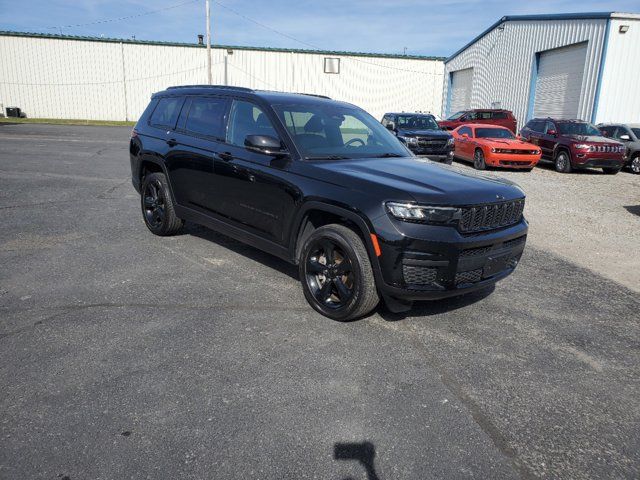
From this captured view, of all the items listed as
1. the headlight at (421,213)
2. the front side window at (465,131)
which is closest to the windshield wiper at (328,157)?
the headlight at (421,213)

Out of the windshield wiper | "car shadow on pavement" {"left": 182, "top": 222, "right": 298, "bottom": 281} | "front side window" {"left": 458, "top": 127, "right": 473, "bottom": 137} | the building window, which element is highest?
the building window

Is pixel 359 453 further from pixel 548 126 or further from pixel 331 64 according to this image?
pixel 331 64

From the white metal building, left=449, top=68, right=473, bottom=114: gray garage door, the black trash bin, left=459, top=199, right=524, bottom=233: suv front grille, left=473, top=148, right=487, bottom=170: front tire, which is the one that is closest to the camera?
left=459, top=199, right=524, bottom=233: suv front grille

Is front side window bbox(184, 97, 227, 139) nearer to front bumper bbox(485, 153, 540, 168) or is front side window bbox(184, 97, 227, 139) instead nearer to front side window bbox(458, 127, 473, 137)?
front bumper bbox(485, 153, 540, 168)

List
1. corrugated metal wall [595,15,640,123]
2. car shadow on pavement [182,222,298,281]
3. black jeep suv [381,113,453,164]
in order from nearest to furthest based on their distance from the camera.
Result: car shadow on pavement [182,222,298,281] < black jeep suv [381,113,453,164] < corrugated metal wall [595,15,640,123]

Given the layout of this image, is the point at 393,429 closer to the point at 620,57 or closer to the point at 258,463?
the point at 258,463

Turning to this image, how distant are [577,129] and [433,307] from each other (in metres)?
14.4

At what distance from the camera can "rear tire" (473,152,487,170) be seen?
15.4m

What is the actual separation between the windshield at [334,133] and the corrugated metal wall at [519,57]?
19.4 meters

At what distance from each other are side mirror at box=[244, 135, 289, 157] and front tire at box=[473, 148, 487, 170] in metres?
12.3

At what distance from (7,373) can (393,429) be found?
2432 mm

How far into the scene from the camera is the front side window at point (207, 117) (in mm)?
5234

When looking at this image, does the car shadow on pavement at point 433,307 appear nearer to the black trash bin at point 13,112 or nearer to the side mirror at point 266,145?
the side mirror at point 266,145

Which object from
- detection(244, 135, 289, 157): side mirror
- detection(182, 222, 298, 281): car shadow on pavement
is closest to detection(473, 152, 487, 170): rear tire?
detection(182, 222, 298, 281): car shadow on pavement
